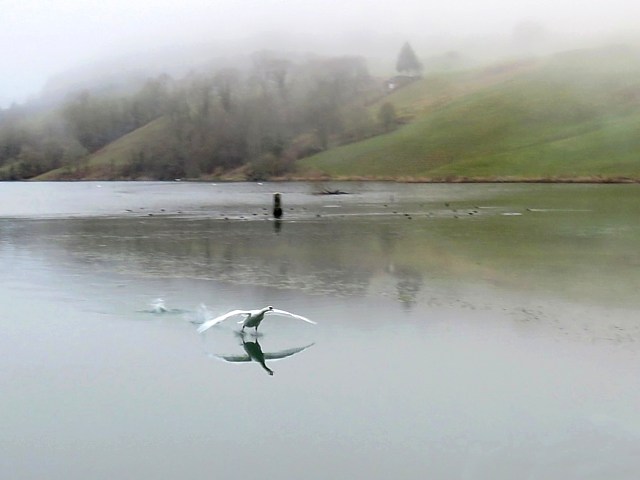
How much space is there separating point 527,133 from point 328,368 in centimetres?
14268

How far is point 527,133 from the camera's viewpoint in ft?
497

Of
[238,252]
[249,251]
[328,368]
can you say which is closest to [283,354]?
[328,368]

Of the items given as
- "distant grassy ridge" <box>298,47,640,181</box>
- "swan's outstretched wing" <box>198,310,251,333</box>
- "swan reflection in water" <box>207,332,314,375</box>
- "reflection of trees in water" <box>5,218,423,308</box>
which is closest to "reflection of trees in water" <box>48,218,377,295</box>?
"reflection of trees in water" <box>5,218,423,308</box>

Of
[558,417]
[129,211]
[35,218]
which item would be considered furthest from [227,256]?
[129,211]

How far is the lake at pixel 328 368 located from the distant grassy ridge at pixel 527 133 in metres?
98.5

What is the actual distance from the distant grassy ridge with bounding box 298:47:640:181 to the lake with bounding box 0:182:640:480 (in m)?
98.5

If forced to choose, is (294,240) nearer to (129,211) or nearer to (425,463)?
(425,463)

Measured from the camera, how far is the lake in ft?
38.5

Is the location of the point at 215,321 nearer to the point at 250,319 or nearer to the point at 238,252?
the point at 250,319

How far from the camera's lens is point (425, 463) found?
11.4 meters

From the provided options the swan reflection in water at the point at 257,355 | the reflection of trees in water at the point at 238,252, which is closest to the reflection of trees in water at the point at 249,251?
the reflection of trees in water at the point at 238,252

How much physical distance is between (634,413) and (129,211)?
58.5 metres

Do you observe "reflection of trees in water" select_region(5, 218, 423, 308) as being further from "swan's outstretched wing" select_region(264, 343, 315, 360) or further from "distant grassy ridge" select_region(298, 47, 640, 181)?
"distant grassy ridge" select_region(298, 47, 640, 181)

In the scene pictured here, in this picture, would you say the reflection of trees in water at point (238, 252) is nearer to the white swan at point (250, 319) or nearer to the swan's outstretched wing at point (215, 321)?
the white swan at point (250, 319)
